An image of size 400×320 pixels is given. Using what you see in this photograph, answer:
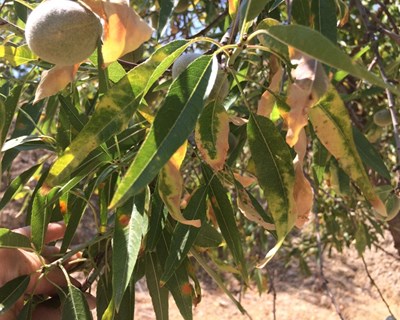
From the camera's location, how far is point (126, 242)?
96 centimetres

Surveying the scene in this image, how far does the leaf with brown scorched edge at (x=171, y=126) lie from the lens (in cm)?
65

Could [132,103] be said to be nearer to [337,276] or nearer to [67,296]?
[67,296]

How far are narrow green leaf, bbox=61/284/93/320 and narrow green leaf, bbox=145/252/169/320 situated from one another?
16cm

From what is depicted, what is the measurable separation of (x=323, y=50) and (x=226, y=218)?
620mm

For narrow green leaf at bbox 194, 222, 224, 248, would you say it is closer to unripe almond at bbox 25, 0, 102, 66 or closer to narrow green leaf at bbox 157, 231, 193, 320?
narrow green leaf at bbox 157, 231, 193, 320

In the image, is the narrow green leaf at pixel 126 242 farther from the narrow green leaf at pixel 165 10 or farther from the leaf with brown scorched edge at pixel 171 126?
the narrow green leaf at pixel 165 10

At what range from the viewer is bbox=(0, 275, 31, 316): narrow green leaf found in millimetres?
1182

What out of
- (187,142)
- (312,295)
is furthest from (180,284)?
(312,295)

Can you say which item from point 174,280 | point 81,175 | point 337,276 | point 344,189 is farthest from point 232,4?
point 337,276

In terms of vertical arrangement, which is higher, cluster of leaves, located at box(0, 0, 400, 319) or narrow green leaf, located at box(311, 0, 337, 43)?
narrow green leaf, located at box(311, 0, 337, 43)

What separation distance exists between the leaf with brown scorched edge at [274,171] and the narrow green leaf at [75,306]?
46 centimetres

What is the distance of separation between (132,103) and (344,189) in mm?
1013

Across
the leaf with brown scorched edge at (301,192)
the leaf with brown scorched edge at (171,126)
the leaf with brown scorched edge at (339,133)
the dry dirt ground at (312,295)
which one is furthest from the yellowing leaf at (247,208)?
the dry dirt ground at (312,295)

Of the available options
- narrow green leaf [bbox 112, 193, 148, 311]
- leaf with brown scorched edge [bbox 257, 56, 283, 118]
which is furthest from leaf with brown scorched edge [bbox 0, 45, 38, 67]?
leaf with brown scorched edge [bbox 257, 56, 283, 118]
